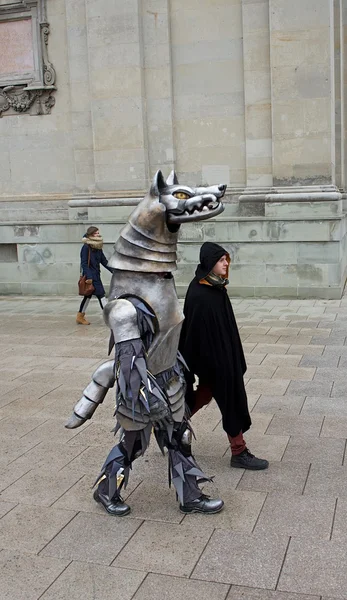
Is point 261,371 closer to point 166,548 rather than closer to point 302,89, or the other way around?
point 166,548

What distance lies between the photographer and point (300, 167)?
11891 mm

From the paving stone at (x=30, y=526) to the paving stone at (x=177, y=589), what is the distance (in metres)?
0.79

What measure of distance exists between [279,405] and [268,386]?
60 centimetres

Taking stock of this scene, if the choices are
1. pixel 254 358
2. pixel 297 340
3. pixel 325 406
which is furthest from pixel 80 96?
pixel 325 406

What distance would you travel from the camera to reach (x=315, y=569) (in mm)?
3557

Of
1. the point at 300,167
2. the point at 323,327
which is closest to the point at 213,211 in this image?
the point at 323,327

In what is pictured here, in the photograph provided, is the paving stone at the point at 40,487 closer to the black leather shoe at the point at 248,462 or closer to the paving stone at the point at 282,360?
the black leather shoe at the point at 248,462

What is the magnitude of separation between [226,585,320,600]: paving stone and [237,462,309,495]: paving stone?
1.18 meters

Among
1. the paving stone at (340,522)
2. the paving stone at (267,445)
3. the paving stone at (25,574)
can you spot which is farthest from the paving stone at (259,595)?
the paving stone at (267,445)

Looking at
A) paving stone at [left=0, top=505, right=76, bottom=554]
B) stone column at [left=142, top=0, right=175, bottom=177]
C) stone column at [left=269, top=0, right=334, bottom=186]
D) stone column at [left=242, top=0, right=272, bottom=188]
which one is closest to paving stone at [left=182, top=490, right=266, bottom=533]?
paving stone at [left=0, top=505, right=76, bottom=554]

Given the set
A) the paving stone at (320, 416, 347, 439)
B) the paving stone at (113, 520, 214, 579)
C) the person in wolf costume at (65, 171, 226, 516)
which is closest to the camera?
the paving stone at (113, 520, 214, 579)

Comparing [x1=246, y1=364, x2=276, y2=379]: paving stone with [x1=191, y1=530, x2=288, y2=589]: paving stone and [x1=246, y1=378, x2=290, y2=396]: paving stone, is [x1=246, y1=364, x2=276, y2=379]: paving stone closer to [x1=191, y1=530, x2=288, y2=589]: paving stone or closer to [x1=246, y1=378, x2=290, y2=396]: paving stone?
[x1=246, y1=378, x2=290, y2=396]: paving stone

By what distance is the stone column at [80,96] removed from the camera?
13.0m

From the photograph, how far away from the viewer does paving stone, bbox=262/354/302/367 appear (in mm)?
7739
